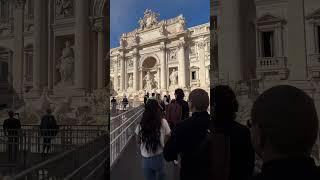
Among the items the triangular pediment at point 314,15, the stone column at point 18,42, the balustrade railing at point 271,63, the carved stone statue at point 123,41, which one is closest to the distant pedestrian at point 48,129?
the stone column at point 18,42

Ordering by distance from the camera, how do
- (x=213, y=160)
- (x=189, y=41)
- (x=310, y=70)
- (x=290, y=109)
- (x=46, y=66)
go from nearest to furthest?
(x=290, y=109)
(x=213, y=160)
(x=189, y=41)
(x=310, y=70)
(x=46, y=66)

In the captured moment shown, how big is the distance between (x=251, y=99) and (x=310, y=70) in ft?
1.71

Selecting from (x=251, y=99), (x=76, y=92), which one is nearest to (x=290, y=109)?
(x=251, y=99)

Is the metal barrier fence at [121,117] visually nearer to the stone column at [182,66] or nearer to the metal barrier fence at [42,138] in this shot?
the stone column at [182,66]

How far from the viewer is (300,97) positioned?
84cm

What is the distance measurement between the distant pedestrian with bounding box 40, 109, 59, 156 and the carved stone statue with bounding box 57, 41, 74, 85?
1.30ft

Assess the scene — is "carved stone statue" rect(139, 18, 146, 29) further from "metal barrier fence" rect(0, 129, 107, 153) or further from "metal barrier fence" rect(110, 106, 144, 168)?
"metal barrier fence" rect(0, 129, 107, 153)

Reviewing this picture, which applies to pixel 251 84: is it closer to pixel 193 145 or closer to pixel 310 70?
pixel 310 70

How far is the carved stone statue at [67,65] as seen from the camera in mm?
4008

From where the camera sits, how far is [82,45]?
3967 millimetres

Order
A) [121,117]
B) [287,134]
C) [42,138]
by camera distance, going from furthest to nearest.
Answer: [42,138], [121,117], [287,134]

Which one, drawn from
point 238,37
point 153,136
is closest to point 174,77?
point 153,136

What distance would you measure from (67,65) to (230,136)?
2.78 metres

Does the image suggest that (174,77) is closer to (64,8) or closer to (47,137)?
(47,137)
